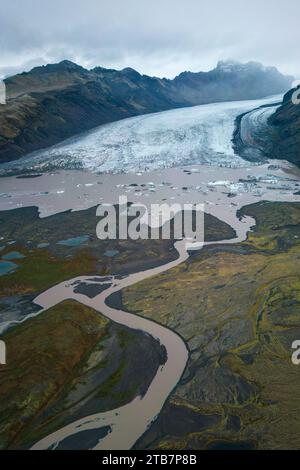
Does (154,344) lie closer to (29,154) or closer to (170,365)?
(170,365)

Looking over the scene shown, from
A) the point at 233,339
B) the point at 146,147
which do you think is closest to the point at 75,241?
the point at 233,339

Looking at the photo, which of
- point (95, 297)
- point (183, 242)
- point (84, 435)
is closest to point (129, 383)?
point (84, 435)

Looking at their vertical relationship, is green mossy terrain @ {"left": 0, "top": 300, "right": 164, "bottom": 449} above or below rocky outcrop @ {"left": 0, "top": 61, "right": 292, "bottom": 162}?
below

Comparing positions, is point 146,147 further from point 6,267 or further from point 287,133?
point 6,267

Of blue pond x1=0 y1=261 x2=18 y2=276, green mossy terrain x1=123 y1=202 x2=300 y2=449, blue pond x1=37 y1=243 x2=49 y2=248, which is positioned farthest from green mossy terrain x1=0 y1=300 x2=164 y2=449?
blue pond x1=37 y1=243 x2=49 y2=248

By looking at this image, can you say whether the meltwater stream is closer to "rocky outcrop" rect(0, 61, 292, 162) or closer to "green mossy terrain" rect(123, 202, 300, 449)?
"green mossy terrain" rect(123, 202, 300, 449)

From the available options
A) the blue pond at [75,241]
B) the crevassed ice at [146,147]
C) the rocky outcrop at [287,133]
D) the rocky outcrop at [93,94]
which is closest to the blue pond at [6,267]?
the blue pond at [75,241]
